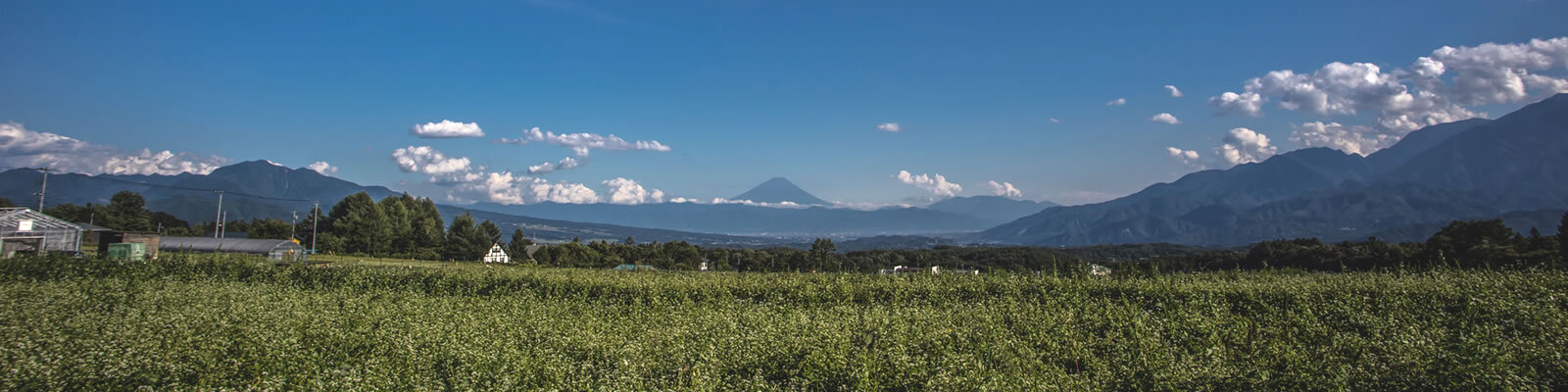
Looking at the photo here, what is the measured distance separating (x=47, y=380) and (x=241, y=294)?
27.2 feet

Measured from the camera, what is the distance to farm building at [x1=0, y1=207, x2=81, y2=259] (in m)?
35.7

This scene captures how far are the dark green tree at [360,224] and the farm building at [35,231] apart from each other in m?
35.6

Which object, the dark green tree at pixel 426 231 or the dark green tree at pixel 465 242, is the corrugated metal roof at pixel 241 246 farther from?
the dark green tree at pixel 465 242

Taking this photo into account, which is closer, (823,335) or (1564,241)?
(823,335)

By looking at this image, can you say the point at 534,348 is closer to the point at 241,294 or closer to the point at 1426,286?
the point at 241,294

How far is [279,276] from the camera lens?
2003 centimetres

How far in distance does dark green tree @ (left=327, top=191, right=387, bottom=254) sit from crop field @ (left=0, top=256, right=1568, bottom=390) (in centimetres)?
6678

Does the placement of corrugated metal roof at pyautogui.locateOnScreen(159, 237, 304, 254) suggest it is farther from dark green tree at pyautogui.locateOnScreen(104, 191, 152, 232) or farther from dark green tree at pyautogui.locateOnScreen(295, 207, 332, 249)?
dark green tree at pyautogui.locateOnScreen(104, 191, 152, 232)

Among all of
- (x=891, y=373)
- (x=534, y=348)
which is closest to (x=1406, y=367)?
(x=891, y=373)

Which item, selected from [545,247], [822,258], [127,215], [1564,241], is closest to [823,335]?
[822,258]

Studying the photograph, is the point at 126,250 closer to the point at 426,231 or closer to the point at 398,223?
the point at 426,231

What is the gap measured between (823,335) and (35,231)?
5070 centimetres

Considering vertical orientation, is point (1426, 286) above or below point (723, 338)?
above

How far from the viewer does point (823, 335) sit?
978 centimetres
